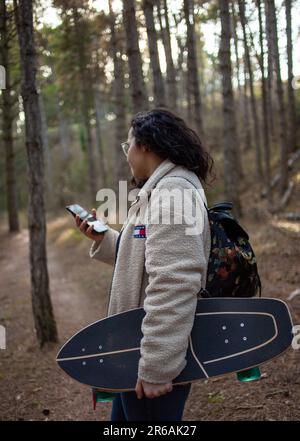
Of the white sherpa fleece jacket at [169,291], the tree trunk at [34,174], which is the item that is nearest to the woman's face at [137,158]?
the white sherpa fleece jacket at [169,291]

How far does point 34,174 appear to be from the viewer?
17.5 ft

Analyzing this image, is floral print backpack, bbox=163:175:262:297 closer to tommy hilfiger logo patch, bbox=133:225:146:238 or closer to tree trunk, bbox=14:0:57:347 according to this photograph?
tommy hilfiger logo patch, bbox=133:225:146:238

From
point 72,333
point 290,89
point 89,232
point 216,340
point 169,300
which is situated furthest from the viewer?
point 290,89

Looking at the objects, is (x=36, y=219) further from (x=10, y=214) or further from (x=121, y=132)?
(x=10, y=214)

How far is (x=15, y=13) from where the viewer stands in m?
5.36

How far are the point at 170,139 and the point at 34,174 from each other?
3599 mm

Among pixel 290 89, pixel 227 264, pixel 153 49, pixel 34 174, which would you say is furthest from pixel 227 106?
pixel 227 264

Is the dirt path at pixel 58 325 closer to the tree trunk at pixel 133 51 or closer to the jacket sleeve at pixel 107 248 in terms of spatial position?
the jacket sleeve at pixel 107 248

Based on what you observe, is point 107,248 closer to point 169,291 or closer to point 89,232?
point 89,232

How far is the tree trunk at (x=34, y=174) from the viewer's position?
16.8 feet

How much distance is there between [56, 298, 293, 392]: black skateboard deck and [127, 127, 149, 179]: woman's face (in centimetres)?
71

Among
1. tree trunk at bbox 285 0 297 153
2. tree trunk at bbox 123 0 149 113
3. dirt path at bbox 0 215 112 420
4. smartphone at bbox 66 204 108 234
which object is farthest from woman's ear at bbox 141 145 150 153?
tree trunk at bbox 285 0 297 153

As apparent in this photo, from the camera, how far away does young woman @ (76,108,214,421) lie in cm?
179

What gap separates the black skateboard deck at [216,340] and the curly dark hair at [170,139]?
0.68 meters
